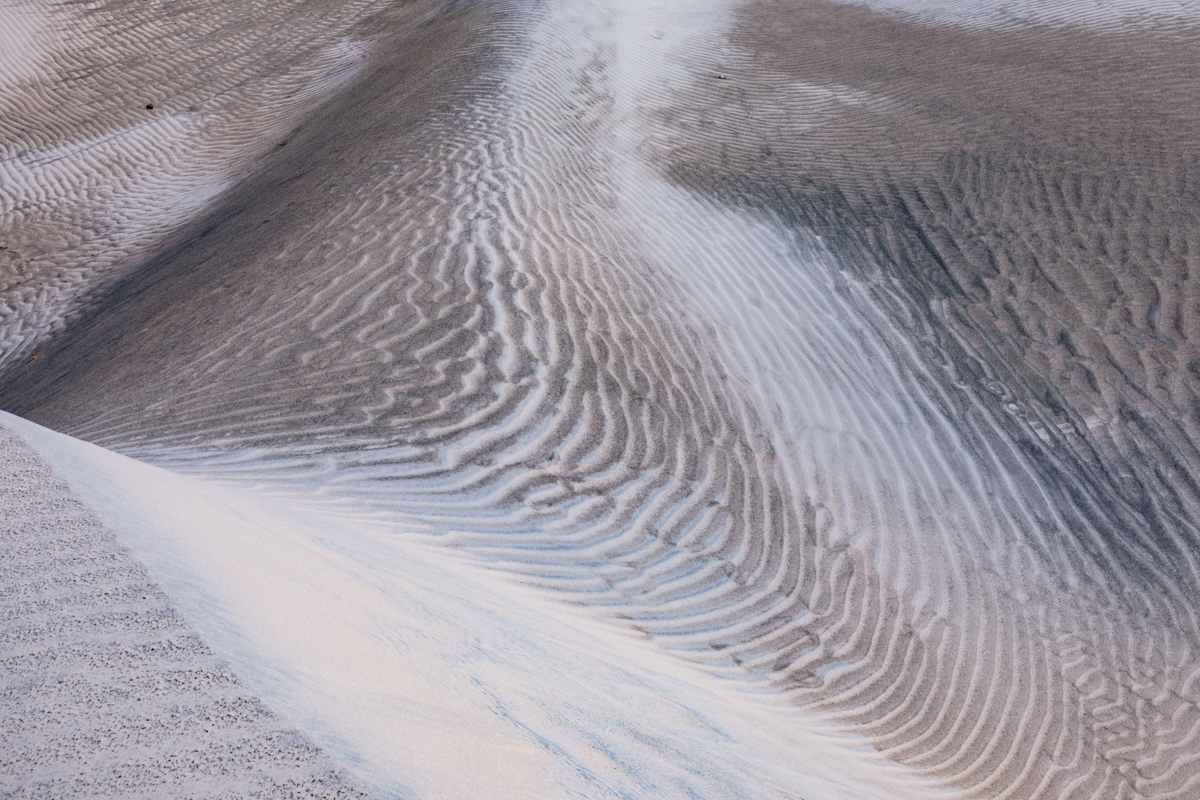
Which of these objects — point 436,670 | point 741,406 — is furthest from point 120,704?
point 741,406

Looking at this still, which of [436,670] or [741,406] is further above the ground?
[436,670]

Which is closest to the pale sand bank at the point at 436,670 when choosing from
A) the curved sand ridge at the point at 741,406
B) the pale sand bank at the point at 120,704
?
the pale sand bank at the point at 120,704

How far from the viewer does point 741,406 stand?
20.2 ft

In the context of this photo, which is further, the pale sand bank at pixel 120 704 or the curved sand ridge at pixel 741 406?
the curved sand ridge at pixel 741 406

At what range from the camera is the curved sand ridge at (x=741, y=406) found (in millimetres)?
4500

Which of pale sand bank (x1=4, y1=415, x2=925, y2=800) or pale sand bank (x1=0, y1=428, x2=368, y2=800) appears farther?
pale sand bank (x1=4, y1=415, x2=925, y2=800)

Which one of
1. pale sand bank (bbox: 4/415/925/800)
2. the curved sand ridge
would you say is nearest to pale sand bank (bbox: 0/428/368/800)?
pale sand bank (bbox: 4/415/925/800)

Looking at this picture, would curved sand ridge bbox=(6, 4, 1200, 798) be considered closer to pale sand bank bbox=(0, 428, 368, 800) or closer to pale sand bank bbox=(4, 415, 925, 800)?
pale sand bank bbox=(4, 415, 925, 800)

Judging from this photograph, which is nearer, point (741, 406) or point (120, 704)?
point (120, 704)

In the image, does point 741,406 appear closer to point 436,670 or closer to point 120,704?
point 436,670

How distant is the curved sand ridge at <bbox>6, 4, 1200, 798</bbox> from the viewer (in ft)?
14.8

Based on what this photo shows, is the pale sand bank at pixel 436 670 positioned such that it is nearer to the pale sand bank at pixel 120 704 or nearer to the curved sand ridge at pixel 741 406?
the pale sand bank at pixel 120 704

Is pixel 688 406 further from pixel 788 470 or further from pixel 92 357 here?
pixel 92 357

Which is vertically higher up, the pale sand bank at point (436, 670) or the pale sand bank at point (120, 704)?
the pale sand bank at point (120, 704)
